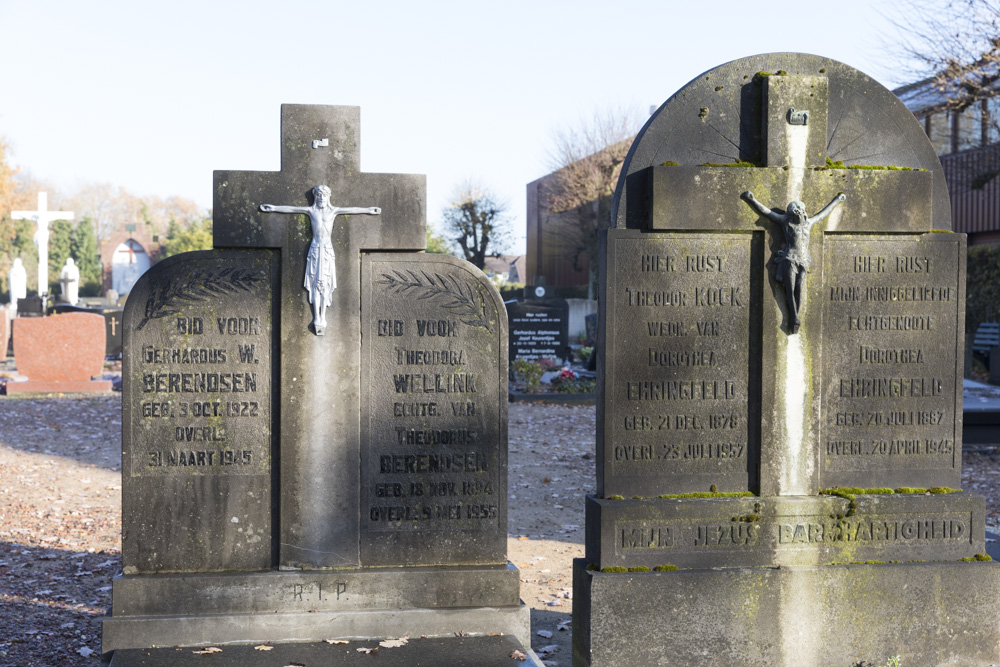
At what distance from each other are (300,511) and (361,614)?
1.99 feet

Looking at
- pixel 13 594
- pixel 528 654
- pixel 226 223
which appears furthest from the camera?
pixel 13 594

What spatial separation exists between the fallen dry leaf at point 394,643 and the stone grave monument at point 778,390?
0.91 m

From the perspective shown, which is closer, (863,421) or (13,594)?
(863,421)

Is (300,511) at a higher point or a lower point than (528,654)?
higher

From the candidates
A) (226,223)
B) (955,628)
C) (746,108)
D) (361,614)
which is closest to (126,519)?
(361,614)

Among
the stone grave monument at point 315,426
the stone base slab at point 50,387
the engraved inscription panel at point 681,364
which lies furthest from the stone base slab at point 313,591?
the stone base slab at point 50,387

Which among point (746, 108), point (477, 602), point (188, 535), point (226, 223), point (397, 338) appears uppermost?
point (746, 108)

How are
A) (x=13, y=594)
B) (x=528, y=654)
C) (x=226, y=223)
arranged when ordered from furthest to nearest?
(x=13, y=594) < (x=226, y=223) < (x=528, y=654)

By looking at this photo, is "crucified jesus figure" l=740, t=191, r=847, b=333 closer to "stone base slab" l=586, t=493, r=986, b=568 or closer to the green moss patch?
the green moss patch

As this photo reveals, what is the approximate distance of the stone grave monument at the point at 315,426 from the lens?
4.75 m

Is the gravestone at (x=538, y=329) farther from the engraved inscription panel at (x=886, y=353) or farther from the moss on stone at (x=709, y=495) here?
the moss on stone at (x=709, y=495)

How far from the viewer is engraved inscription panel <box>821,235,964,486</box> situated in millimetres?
4957

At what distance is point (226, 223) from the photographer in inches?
189

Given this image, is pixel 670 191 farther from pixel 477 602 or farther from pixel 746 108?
pixel 477 602
